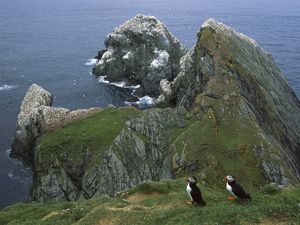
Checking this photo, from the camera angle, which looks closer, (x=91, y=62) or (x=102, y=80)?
(x=102, y=80)

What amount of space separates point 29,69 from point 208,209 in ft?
395

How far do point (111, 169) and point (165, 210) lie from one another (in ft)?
107

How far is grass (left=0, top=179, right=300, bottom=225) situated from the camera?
1097 inches

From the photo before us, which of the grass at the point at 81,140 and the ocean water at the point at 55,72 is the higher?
the grass at the point at 81,140

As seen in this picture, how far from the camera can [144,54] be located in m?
122

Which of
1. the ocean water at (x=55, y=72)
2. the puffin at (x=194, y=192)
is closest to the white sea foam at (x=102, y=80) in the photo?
the ocean water at (x=55, y=72)

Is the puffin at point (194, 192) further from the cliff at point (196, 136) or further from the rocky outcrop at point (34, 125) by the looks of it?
the rocky outcrop at point (34, 125)

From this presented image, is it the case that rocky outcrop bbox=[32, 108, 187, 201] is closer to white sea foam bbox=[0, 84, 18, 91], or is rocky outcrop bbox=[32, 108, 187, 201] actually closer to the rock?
the rock

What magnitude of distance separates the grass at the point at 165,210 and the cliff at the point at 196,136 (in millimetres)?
18081

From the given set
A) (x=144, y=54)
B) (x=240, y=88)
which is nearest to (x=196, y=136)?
(x=240, y=88)

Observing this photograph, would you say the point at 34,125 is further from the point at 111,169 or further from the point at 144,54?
the point at 144,54

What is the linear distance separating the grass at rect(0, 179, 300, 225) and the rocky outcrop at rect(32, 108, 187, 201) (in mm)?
18253

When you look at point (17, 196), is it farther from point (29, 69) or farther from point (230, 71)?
point (29, 69)

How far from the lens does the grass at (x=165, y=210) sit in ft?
91.4
